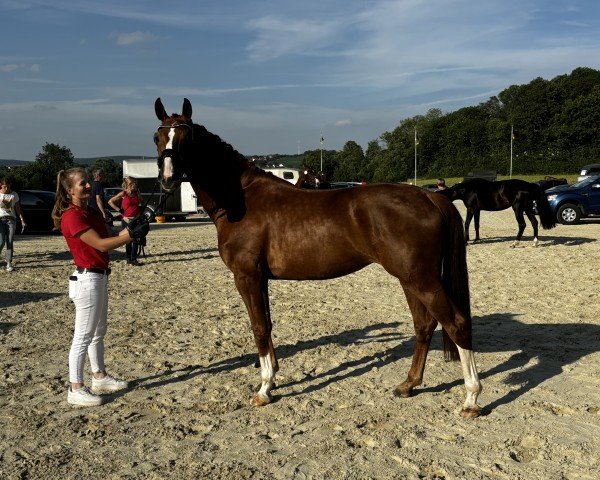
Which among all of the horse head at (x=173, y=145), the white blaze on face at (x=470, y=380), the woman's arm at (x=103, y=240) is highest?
the horse head at (x=173, y=145)

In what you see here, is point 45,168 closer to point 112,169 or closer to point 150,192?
point 150,192

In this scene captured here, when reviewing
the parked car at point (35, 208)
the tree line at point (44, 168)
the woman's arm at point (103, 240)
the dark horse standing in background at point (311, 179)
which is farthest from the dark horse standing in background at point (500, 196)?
the tree line at point (44, 168)

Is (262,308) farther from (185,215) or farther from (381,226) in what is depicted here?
(185,215)

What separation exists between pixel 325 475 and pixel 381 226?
189 centimetres

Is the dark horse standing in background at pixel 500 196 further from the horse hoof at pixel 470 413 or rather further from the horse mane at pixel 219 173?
the horse hoof at pixel 470 413

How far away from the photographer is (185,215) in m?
28.6

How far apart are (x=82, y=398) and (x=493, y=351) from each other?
4.06m

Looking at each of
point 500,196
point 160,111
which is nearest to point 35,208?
point 500,196

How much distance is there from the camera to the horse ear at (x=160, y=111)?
4863 mm

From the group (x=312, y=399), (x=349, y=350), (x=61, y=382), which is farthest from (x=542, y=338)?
(x=61, y=382)

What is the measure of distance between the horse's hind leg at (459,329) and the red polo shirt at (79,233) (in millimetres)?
2542

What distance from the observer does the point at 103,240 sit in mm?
4398

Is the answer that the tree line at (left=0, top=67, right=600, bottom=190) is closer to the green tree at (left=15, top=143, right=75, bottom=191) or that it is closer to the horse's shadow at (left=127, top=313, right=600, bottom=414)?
the green tree at (left=15, top=143, right=75, bottom=191)

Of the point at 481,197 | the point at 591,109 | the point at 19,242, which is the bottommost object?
the point at 19,242
